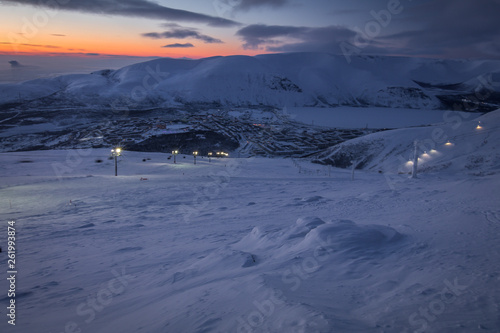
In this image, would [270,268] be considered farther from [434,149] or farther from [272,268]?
[434,149]

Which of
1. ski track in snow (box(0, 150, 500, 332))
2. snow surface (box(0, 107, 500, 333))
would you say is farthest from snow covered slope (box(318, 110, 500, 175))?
ski track in snow (box(0, 150, 500, 332))

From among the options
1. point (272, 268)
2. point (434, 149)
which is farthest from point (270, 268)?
point (434, 149)

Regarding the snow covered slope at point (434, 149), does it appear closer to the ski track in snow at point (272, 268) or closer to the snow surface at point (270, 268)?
the snow surface at point (270, 268)

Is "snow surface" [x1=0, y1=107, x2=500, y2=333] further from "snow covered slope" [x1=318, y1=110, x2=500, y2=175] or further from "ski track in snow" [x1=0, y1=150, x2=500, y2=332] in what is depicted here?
"snow covered slope" [x1=318, y1=110, x2=500, y2=175]

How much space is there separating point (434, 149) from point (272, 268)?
141ft

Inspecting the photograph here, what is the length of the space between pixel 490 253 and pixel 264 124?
4889 inches

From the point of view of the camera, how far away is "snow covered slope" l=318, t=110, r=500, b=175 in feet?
102

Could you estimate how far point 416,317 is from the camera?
12.7 ft

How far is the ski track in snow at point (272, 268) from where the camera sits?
4.21m

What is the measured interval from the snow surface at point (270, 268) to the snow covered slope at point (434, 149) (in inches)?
844

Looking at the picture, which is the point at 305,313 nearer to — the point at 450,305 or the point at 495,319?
the point at 450,305

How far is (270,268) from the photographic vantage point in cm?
623

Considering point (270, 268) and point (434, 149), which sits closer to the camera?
point (270, 268)

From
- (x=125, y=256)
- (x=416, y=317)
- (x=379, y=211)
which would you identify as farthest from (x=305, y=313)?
(x=379, y=211)
